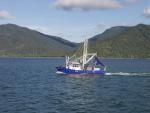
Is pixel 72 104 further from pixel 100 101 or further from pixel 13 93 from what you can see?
pixel 13 93

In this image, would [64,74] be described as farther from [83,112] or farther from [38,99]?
[83,112]

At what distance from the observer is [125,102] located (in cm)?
6325

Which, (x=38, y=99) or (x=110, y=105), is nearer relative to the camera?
(x=110, y=105)

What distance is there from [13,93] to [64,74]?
57.6m

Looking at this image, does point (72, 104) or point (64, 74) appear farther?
point (64, 74)

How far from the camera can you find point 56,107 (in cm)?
5812

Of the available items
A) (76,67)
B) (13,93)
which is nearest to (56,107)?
(13,93)

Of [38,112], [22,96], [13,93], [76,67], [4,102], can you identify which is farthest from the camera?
[76,67]

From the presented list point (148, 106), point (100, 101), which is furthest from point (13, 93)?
point (148, 106)

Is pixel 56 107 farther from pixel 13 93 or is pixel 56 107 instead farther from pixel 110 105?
pixel 13 93

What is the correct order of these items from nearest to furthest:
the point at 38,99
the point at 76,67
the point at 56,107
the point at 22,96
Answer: the point at 56,107 < the point at 38,99 < the point at 22,96 < the point at 76,67

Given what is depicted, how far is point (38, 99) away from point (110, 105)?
15.2 metres

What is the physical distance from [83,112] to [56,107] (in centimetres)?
595

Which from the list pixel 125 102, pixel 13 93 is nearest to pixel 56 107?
pixel 125 102
